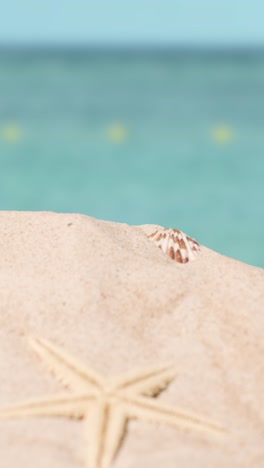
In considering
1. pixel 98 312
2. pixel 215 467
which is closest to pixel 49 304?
pixel 98 312

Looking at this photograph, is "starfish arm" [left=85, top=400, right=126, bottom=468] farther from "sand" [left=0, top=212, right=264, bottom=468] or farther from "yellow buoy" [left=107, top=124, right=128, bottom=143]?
"yellow buoy" [left=107, top=124, right=128, bottom=143]

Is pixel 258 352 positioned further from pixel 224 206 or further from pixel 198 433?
pixel 224 206

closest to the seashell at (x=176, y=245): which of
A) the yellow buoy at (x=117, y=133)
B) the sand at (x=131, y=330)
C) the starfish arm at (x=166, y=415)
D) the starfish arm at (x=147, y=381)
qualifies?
the sand at (x=131, y=330)

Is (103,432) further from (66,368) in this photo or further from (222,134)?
(222,134)

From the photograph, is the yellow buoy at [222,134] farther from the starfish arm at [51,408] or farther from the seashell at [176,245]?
the starfish arm at [51,408]

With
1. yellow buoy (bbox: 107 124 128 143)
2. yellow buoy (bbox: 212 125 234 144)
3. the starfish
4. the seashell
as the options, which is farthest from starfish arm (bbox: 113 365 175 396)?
yellow buoy (bbox: 107 124 128 143)
